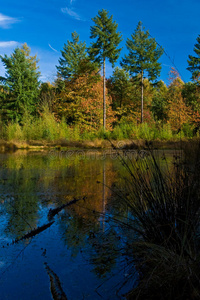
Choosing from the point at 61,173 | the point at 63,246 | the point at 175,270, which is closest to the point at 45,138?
the point at 61,173

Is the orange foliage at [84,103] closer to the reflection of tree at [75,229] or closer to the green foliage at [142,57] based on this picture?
the green foliage at [142,57]

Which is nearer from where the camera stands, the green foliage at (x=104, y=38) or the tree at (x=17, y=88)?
the green foliage at (x=104, y=38)

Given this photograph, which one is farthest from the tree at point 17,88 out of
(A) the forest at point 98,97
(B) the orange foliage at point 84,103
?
(B) the orange foliage at point 84,103

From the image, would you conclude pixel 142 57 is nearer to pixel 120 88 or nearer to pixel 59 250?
pixel 120 88

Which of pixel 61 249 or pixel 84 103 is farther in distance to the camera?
pixel 84 103

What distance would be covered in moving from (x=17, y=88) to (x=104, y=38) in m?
12.6

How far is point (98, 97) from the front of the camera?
29453 mm

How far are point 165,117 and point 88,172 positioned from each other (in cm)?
2752

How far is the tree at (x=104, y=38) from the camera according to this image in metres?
25.7

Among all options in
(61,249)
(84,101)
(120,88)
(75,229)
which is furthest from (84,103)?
(61,249)

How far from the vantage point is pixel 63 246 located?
285 cm

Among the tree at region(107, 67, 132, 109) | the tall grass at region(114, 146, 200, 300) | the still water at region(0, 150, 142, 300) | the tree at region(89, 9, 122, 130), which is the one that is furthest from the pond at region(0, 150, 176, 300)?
the tree at region(107, 67, 132, 109)

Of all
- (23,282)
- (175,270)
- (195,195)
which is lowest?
(23,282)

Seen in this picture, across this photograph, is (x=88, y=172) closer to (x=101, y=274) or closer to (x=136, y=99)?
(x=101, y=274)
